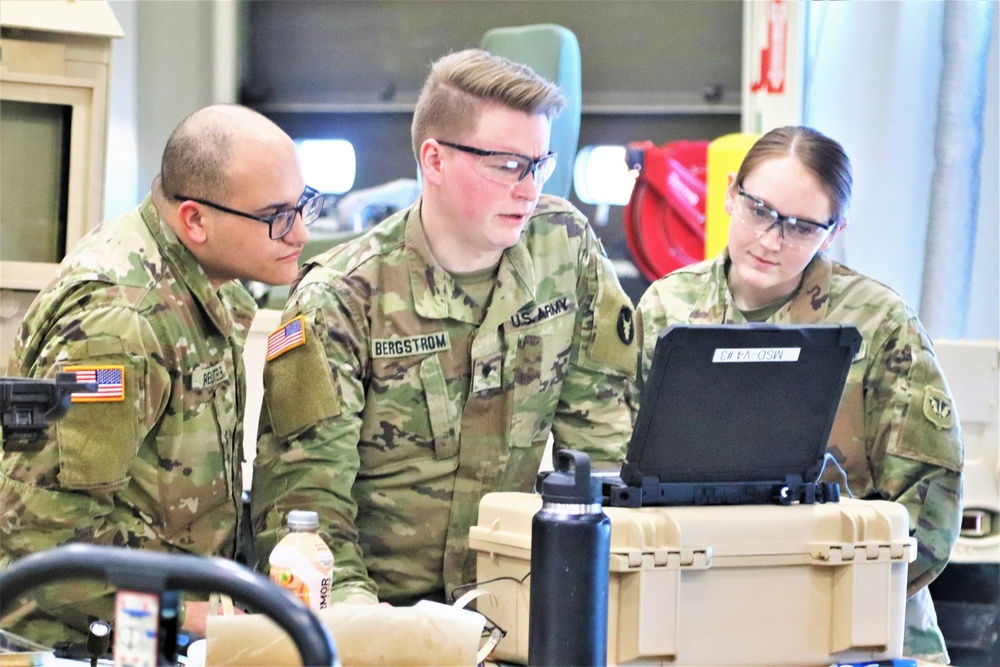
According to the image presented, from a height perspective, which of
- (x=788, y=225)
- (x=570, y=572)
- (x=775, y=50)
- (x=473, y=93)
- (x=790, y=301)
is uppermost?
(x=775, y=50)

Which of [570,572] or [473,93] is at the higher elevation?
[473,93]

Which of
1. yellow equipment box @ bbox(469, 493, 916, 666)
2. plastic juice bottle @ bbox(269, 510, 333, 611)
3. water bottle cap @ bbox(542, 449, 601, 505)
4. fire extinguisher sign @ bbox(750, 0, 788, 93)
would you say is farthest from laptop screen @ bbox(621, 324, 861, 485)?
fire extinguisher sign @ bbox(750, 0, 788, 93)

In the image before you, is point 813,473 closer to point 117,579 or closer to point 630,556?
point 630,556

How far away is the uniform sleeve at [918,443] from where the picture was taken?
2068 mm

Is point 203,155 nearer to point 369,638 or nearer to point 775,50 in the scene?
point 369,638

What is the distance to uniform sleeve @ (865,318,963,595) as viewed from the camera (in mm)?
2068

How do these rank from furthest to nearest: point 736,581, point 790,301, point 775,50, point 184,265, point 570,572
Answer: point 775,50, point 790,301, point 184,265, point 736,581, point 570,572

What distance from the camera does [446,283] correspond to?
212 centimetres

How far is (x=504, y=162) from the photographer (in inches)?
80.7

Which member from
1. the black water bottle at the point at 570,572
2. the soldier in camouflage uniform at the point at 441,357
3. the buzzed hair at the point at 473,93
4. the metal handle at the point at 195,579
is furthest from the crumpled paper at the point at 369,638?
the buzzed hair at the point at 473,93

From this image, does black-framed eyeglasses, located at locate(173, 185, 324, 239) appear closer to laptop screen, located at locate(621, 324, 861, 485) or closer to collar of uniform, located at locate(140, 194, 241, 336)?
collar of uniform, located at locate(140, 194, 241, 336)

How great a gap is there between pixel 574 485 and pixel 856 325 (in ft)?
3.08

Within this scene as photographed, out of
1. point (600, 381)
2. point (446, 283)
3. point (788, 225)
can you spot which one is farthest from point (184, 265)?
point (788, 225)

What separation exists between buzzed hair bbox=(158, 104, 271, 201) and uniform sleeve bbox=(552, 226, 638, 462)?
70 centimetres
